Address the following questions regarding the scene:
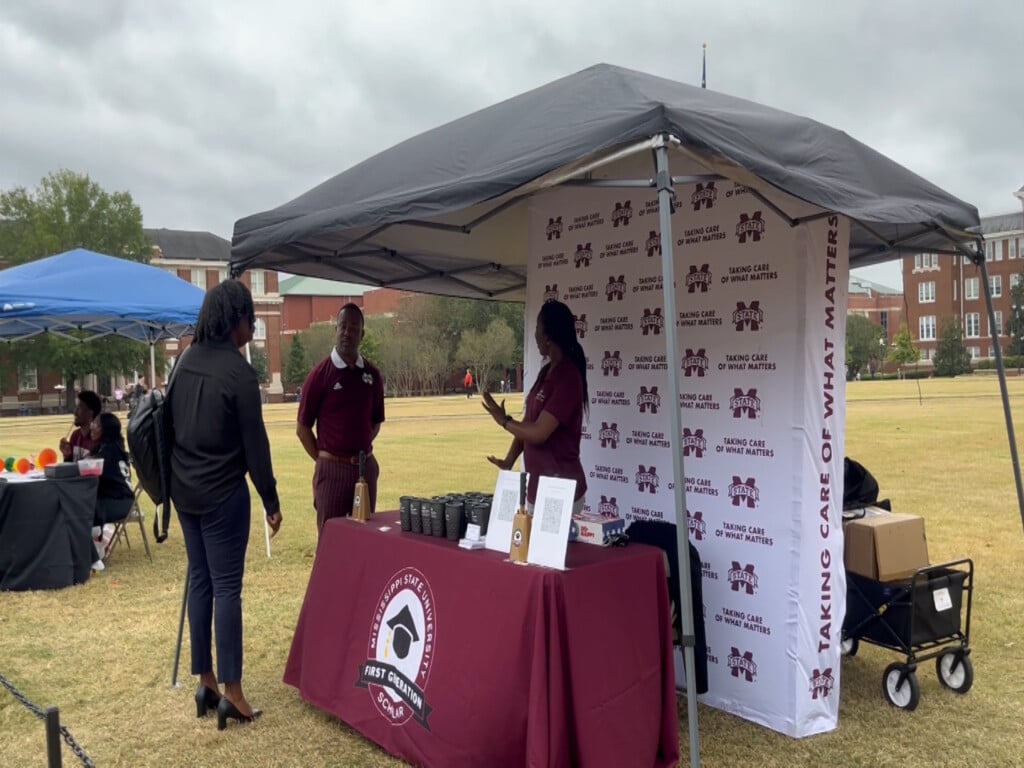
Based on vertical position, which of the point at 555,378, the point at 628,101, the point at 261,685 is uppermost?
the point at 628,101

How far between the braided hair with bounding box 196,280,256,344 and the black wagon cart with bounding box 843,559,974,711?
3.29m

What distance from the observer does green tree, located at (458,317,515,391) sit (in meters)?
55.4

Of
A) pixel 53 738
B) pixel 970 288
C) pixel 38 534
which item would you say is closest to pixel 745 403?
pixel 53 738

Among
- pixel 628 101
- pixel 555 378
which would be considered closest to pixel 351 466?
pixel 555 378

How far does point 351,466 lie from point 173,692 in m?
1.54

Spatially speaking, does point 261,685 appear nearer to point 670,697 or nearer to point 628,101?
point 670,697

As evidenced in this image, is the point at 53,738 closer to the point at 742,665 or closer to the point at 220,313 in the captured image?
the point at 220,313

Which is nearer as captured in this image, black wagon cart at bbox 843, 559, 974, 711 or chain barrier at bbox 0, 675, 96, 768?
chain barrier at bbox 0, 675, 96, 768

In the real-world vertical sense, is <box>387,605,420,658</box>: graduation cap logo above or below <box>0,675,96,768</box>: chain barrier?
below

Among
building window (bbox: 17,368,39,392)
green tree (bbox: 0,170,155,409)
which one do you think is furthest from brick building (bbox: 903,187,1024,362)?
building window (bbox: 17,368,39,392)

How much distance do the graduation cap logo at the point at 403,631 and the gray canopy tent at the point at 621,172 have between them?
46.9 inches

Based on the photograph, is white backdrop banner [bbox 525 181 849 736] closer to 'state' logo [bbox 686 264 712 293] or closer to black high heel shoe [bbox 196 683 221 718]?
'state' logo [bbox 686 264 712 293]

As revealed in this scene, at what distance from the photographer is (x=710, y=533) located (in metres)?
4.09

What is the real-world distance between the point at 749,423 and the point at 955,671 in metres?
1.77
